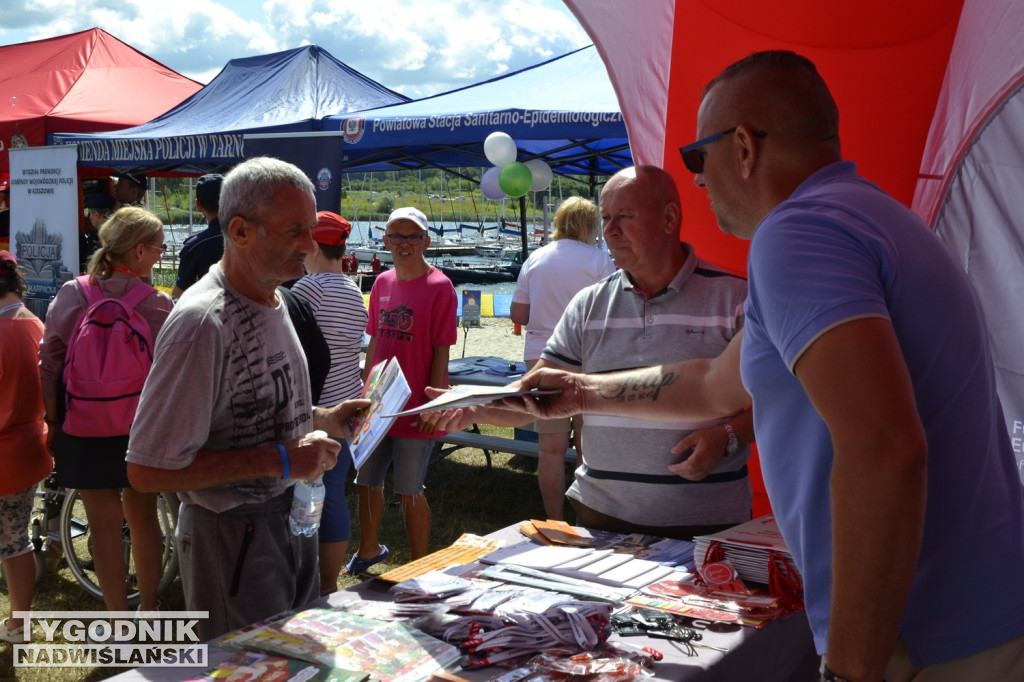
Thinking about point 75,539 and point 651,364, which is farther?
point 75,539

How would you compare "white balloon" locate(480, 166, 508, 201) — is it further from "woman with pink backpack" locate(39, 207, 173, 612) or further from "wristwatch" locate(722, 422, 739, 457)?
"wristwatch" locate(722, 422, 739, 457)

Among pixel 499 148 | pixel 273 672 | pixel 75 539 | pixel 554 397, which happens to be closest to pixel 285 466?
pixel 273 672

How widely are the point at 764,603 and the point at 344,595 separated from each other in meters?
1.01

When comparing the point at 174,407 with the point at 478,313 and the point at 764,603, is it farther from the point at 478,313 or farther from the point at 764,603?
the point at 478,313

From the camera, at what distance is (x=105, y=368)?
363 centimetres

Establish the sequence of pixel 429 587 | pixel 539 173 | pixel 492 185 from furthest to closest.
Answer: pixel 492 185, pixel 539 173, pixel 429 587

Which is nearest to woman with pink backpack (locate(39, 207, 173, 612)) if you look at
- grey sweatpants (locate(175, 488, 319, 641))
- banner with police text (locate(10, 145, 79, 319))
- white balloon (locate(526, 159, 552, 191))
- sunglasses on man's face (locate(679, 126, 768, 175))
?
grey sweatpants (locate(175, 488, 319, 641))

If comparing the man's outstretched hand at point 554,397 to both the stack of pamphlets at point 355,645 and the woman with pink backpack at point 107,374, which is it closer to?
the stack of pamphlets at point 355,645

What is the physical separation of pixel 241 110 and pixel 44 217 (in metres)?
2.51

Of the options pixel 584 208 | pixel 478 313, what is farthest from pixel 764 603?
pixel 478 313

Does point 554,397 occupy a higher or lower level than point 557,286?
lower

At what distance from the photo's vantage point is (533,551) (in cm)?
241

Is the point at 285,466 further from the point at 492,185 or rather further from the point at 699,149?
the point at 492,185

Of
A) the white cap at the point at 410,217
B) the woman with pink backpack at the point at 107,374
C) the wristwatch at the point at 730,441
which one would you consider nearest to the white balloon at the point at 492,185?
the white cap at the point at 410,217
